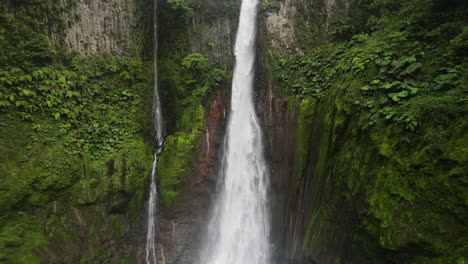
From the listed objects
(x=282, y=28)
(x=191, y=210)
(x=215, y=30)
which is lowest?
(x=191, y=210)

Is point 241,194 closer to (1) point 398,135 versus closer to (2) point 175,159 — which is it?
(2) point 175,159

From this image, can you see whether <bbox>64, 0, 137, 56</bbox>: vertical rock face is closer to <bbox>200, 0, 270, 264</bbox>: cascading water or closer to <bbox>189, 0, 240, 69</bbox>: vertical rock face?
<bbox>189, 0, 240, 69</bbox>: vertical rock face

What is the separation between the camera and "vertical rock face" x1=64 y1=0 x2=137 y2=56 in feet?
28.1

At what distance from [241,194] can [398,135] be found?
582 cm

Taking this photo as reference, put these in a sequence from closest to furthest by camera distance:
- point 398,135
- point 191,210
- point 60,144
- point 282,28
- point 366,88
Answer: point 398,135 < point 366,88 < point 60,144 < point 191,210 < point 282,28

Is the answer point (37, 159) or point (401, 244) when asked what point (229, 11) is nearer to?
point (37, 159)

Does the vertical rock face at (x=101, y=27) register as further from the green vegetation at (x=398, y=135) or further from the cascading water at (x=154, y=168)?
the green vegetation at (x=398, y=135)

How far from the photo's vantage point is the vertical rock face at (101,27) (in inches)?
337

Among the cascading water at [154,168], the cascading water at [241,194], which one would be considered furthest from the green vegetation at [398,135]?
the cascading water at [154,168]

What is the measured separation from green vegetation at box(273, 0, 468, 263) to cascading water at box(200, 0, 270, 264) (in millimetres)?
2113

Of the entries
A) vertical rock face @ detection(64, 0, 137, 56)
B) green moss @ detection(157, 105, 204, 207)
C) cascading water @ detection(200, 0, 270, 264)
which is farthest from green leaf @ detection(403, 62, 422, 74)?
vertical rock face @ detection(64, 0, 137, 56)

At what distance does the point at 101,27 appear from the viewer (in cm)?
916

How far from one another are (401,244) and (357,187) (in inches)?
51.0

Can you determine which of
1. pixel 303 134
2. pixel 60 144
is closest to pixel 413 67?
pixel 303 134
